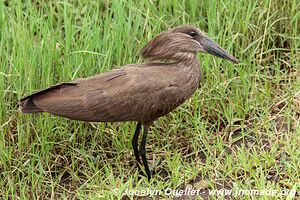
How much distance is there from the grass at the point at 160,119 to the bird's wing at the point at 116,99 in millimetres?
437

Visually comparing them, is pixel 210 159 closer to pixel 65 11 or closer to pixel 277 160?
pixel 277 160

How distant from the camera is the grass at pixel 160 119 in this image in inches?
211

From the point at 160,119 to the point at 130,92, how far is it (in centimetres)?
71

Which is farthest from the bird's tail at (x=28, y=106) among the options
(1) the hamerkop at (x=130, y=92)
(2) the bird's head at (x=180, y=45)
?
(2) the bird's head at (x=180, y=45)

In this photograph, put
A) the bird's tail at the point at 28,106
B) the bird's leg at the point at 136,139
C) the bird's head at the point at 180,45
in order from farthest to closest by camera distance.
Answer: the bird's leg at the point at 136,139 < the bird's head at the point at 180,45 < the bird's tail at the point at 28,106

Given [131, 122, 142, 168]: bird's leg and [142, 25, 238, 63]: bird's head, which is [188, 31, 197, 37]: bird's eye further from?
[131, 122, 142, 168]: bird's leg

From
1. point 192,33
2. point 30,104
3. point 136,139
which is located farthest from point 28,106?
point 192,33

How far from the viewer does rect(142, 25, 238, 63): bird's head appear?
17.4 feet

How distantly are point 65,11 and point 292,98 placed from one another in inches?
69.3

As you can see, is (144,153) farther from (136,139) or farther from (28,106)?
(28,106)

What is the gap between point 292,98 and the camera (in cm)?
590

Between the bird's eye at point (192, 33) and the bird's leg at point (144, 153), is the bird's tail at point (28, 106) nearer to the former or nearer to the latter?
the bird's leg at point (144, 153)

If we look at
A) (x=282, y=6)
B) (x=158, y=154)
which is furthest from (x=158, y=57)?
(x=282, y=6)


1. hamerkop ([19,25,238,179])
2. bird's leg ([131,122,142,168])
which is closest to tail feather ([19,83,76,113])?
hamerkop ([19,25,238,179])
